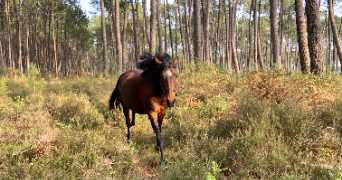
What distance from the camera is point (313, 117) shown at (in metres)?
4.14

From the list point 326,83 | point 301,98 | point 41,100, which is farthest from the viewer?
point 41,100

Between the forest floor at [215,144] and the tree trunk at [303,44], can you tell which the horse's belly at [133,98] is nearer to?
the forest floor at [215,144]

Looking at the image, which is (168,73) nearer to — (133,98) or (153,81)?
(153,81)

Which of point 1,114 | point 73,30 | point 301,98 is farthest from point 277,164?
point 73,30

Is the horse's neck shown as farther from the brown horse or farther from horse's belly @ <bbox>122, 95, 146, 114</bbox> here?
horse's belly @ <bbox>122, 95, 146, 114</bbox>

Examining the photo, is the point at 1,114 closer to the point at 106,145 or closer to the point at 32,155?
the point at 32,155

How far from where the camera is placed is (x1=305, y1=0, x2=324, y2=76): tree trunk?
717cm

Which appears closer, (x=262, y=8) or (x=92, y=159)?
(x=92, y=159)

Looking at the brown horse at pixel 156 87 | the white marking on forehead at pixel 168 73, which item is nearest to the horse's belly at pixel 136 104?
the brown horse at pixel 156 87

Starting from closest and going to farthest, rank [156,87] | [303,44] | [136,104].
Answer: [156,87] < [136,104] < [303,44]

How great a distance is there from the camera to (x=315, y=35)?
7.25 meters

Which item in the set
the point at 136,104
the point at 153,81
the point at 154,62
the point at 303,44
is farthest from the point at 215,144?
the point at 303,44

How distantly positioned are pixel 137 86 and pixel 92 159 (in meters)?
1.92

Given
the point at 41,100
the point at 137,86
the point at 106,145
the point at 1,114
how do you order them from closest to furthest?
1. the point at 106,145
2. the point at 137,86
3. the point at 1,114
4. the point at 41,100
